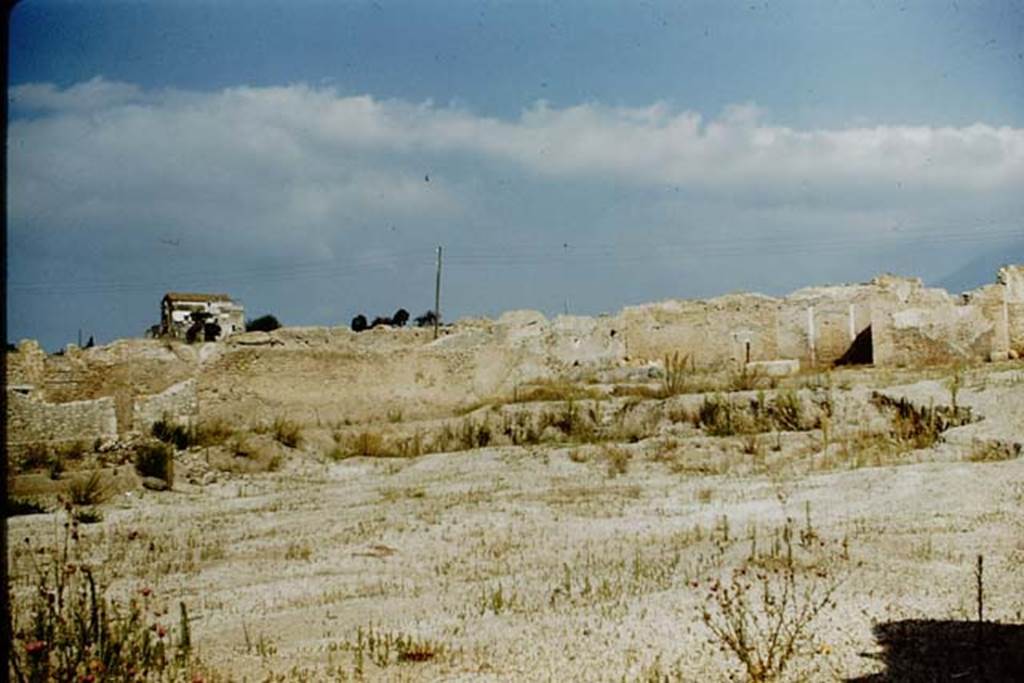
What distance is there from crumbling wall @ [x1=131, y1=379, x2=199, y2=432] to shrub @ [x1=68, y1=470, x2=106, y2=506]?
15.8 feet

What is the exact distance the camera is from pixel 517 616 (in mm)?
6254

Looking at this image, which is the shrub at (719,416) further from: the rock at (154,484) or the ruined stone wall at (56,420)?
the ruined stone wall at (56,420)

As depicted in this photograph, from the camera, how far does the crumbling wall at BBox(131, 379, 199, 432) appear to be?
1894 cm

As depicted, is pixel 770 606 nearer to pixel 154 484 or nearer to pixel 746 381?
pixel 154 484

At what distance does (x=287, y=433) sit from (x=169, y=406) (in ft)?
10.2

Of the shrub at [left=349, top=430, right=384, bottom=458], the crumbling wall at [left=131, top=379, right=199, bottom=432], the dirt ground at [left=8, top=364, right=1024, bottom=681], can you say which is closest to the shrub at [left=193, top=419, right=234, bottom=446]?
the crumbling wall at [left=131, top=379, right=199, bottom=432]

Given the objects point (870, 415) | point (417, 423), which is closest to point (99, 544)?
point (417, 423)

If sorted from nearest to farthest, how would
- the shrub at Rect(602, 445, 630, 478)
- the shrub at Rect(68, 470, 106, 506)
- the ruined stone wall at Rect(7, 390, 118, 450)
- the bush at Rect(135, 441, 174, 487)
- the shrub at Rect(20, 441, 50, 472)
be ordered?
the shrub at Rect(68, 470, 106, 506), the shrub at Rect(602, 445, 630, 478), the bush at Rect(135, 441, 174, 487), the shrub at Rect(20, 441, 50, 472), the ruined stone wall at Rect(7, 390, 118, 450)

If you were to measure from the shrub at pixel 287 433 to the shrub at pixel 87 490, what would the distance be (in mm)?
4089

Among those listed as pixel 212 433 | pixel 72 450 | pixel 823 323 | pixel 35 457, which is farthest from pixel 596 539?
pixel 823 323

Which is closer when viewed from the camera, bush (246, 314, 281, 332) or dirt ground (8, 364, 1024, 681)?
dirt ground (8, 364, 1024, 681)

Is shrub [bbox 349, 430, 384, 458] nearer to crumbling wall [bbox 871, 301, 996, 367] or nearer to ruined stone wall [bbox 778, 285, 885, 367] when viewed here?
ruined stone wall [bbox 778, 285, 885, 367]

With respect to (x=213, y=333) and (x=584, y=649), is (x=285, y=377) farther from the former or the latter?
(x=213, y=333)

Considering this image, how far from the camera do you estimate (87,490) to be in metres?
13.3
